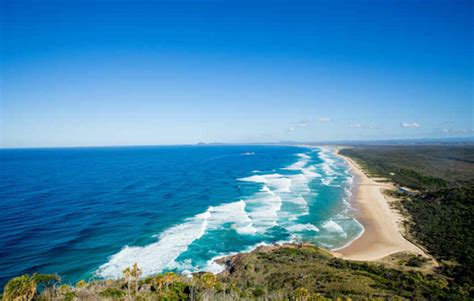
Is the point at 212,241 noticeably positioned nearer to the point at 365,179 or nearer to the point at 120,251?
the point at 120,251

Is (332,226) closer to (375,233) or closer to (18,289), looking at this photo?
(375,233)

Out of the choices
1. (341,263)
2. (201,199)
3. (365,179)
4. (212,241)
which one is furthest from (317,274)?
(365,179)

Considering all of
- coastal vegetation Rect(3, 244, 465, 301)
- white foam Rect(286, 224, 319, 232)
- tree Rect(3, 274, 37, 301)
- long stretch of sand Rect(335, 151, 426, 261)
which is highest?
tree Rect(3, 274, 37, 301)

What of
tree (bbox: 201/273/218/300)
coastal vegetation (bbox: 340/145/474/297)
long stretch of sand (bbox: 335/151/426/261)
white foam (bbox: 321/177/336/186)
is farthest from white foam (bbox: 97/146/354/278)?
coastal vegetation (bbox: 340/145/474/297)

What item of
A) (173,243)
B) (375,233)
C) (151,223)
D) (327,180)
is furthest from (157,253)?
(327,180)

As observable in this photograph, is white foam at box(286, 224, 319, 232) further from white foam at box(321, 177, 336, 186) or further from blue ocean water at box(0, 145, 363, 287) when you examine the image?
white foam at box(321, 177, 336, 186)

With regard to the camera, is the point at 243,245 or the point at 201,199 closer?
the point at 243,245
